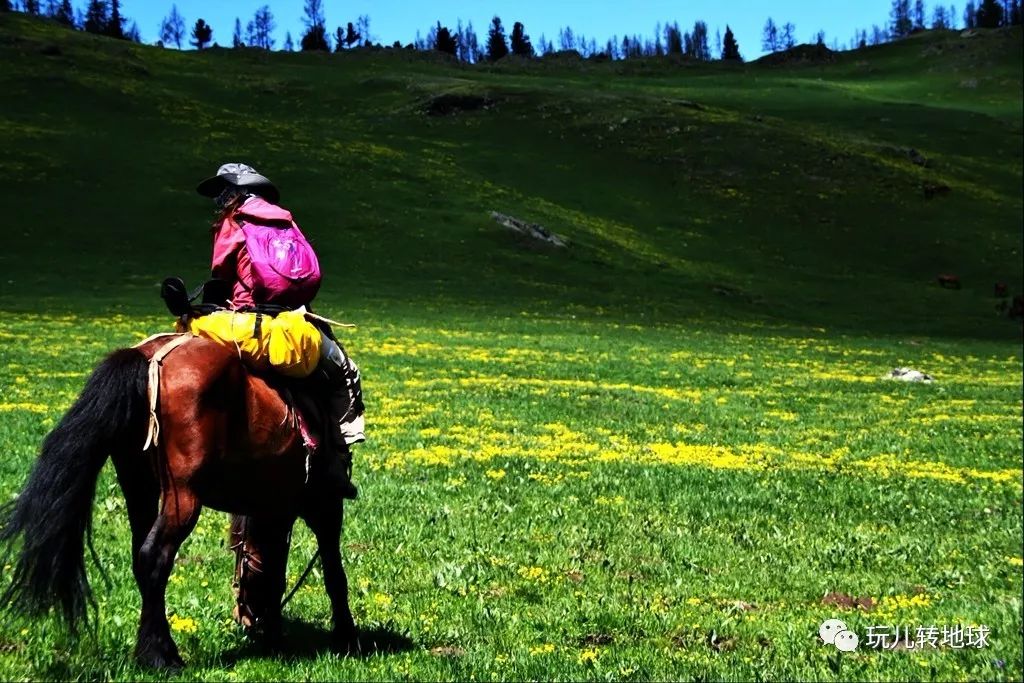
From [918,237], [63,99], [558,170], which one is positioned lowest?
[918,237]

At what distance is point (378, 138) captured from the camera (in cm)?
10462

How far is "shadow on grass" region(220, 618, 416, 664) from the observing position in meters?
8.01

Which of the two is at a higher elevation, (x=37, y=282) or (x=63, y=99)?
(x=63, y=99)

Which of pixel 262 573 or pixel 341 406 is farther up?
pixel 341 406

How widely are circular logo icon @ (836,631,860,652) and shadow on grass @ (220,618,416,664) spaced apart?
159 inches

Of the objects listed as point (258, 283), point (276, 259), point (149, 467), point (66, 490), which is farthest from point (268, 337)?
point (66, 490)

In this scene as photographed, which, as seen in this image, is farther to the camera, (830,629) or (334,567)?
(830,629)

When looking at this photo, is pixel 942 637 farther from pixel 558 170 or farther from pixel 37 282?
pixel 558 170

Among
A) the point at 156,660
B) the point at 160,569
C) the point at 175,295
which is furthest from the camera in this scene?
the point at 175,295

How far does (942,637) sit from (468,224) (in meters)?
66.1

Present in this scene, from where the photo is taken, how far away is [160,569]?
707cm

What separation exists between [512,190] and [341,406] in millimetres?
83490

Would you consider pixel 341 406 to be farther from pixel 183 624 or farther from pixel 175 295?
pixel 183 624

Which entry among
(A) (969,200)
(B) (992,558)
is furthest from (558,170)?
(B) (992,558)
